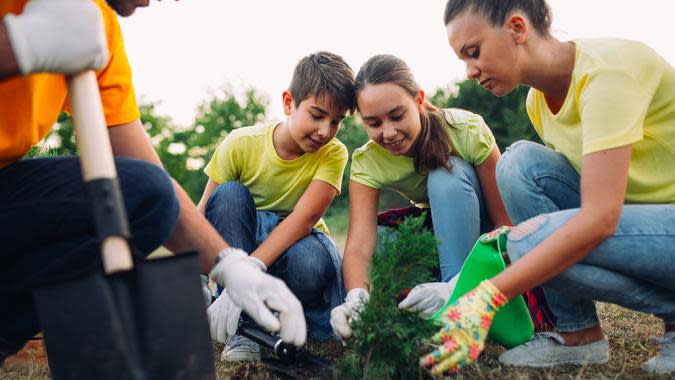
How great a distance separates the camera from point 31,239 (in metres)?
1.85

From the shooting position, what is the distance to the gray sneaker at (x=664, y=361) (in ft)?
6.84

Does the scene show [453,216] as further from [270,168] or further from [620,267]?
[270,168]

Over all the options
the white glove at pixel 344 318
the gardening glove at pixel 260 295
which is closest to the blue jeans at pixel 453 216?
the white glove at pixel 344 318

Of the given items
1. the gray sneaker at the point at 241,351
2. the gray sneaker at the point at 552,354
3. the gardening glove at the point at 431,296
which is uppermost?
the gardening glove at the point at 431,296

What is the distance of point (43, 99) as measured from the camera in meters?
2.04

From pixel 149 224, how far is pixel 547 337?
5.08 feet

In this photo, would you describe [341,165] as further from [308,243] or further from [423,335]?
[423,335]

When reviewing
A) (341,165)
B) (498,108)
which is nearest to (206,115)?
(498,108)

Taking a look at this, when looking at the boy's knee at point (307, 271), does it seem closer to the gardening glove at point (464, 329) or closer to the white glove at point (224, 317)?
the white glove at point (224, 317)

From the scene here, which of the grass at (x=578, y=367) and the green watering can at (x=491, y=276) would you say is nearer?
the grass at (x=578, y=367)

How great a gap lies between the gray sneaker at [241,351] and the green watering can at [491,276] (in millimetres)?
911

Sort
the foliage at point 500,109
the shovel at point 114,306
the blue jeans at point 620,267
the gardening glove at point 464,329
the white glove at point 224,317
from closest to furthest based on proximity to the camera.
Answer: the shovel at point 114,306 < the gardening glove at point 464,329 < the blue jeans at point 620,267 < the white glove at point 224,317 < the foliage at point 500,109

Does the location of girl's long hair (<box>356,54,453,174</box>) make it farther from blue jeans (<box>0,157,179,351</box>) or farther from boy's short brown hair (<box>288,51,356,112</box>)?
blue jeans (<box>0,157,179,351</box>)

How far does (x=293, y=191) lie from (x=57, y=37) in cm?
177
